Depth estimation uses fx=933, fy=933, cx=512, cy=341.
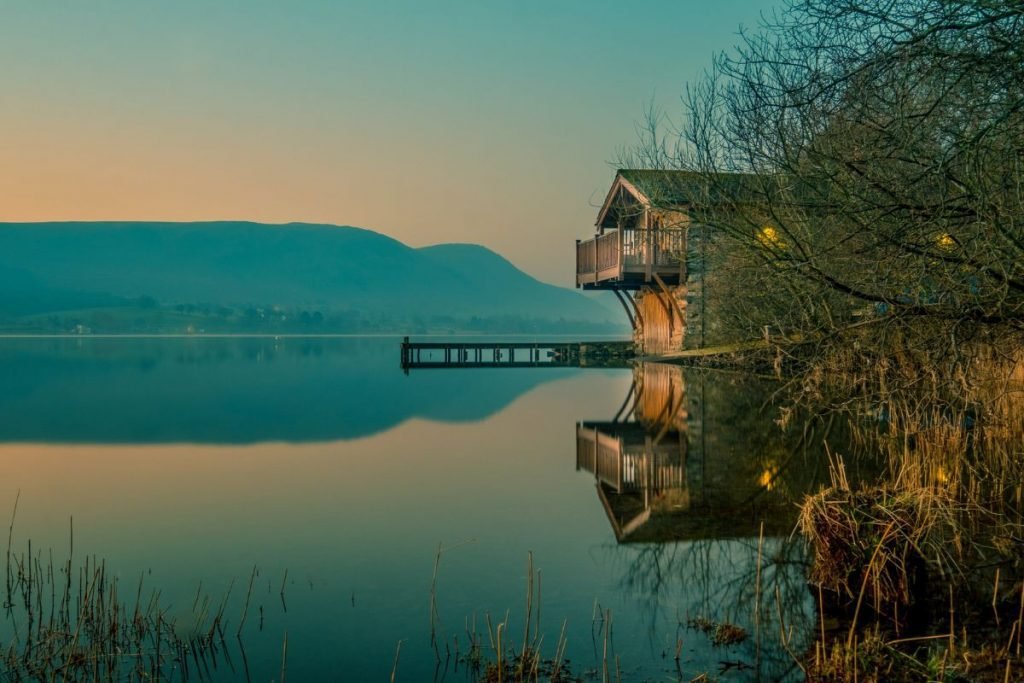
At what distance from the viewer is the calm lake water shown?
288 inches

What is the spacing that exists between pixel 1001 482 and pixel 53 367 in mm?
54386

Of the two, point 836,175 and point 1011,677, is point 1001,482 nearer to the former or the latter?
point 836,175

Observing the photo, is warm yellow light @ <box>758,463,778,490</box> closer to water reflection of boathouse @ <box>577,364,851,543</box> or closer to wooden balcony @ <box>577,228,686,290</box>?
water reflection of boathouse @ <box>577,364,851,543</box>

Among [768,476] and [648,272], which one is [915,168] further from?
[648,272]

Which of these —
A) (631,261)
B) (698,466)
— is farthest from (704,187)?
(631,261)

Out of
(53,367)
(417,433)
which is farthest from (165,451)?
(53,367)

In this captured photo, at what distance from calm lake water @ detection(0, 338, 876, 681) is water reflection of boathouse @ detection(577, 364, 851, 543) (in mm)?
69

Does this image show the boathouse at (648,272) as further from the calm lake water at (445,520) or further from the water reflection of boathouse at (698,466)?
the water reflection of boathouse at (698,466)

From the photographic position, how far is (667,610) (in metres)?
7.80

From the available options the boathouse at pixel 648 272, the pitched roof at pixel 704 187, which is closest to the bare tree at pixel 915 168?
the pitched roof at pixel 704 187

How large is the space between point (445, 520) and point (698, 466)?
16.2ft

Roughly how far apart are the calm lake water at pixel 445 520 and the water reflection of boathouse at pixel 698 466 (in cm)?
7

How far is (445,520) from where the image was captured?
12.2 meters

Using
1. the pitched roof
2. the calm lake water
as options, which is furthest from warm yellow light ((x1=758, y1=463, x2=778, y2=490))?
the pitched roof
